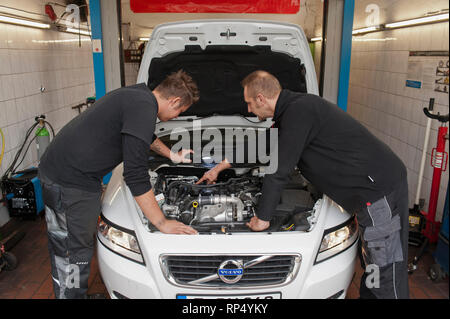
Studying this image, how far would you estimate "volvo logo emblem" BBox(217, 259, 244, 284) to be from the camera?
189 centimetres

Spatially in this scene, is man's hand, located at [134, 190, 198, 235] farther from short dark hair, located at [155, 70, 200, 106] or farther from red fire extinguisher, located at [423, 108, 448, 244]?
red fire extinguisher, located at [423, 108, 448, 244]

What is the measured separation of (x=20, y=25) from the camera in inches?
177

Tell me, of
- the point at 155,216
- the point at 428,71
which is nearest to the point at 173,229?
the point at 155,216

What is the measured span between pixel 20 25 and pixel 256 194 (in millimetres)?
3820

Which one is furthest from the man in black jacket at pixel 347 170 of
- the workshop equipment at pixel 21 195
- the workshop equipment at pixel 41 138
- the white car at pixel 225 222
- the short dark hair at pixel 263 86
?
→ the workshop equipment at pixel 41 138

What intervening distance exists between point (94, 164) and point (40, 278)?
1475 millimetres

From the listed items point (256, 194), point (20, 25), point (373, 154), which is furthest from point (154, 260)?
point (20, 25)

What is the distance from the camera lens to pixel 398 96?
4.76m

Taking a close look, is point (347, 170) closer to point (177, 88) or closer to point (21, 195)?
point (177, 88)

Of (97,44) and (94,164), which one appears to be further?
(97,44)

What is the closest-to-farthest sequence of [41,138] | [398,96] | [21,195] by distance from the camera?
[21,195] → [41,138] → [398,96]

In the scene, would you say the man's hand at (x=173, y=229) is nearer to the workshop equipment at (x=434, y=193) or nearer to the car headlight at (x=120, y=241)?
the car headlight at (x=120, y=241)

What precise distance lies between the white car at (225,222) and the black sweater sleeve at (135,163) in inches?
9.4

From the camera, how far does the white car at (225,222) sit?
75.4 inches
